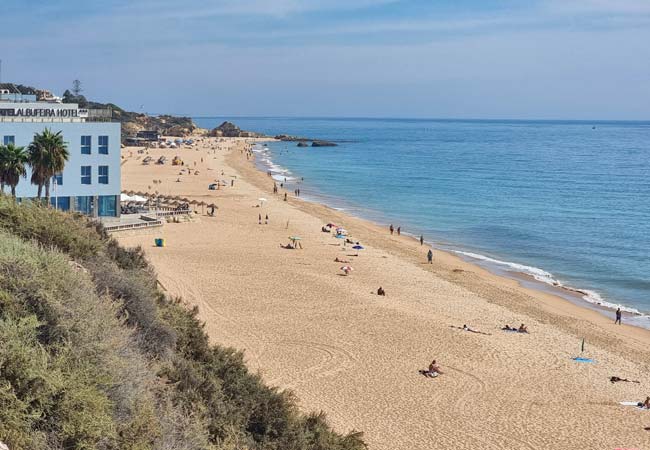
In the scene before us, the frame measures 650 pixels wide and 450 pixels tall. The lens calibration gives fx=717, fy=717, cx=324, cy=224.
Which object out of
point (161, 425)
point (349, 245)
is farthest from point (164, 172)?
point (161, 425)

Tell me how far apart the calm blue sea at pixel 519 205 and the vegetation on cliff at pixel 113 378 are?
24.1m

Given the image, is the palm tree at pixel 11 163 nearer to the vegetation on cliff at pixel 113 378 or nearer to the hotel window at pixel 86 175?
the hotel window at pixel 86 175

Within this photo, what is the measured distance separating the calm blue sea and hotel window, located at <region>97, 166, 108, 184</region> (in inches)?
790

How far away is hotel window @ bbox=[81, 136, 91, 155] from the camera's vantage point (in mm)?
35531

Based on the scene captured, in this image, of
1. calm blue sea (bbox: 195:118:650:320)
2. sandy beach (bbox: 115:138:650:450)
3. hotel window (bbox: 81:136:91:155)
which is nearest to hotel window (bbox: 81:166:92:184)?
hotel window (bbox: 81:136:91:155)

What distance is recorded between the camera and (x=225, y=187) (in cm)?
6569

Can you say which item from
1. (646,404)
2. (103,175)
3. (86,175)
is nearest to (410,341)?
(646,404)

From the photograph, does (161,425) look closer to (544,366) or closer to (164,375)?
(164,375)

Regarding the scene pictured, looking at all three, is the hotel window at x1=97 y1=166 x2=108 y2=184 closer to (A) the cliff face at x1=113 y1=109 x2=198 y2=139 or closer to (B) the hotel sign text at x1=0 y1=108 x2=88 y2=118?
(B) the hotel sign text at x1=0 y1=108 x2=88 y2=118

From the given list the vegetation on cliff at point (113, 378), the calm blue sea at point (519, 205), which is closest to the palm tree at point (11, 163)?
the vegetation on cliff at point (113, 378)

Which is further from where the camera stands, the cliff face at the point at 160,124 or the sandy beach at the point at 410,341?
the cliff face at the point at 160,124

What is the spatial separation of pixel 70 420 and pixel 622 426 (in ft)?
47.0

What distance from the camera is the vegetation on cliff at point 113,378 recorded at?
23.0 ft

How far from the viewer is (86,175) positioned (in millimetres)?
36156
